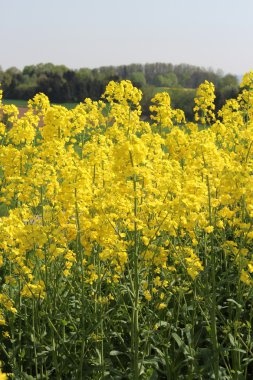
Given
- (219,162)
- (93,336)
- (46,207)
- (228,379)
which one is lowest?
(228,379)

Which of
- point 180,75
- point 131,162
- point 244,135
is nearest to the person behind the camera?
point 131,162

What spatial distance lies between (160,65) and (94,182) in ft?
316

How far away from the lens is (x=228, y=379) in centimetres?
459

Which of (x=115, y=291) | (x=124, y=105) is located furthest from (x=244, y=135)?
(x=124, y=105)

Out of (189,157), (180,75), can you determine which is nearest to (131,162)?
(189,157)

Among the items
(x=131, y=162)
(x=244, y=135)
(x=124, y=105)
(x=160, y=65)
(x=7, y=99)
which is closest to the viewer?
(x=131, y=162)

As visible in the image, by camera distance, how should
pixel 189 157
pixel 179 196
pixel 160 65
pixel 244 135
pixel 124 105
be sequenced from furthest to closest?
pixel 160 65
pixel 124 105
pixel 189 157
pixel 244 135
pixel 179 196

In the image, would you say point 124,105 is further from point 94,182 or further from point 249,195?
point 249,195

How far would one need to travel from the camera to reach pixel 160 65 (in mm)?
98562

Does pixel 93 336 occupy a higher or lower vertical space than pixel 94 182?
lower

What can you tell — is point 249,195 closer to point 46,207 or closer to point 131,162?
point 131,162

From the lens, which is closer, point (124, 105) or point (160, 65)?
point (124, 105)

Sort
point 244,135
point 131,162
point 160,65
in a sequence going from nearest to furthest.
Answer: point 131,162, point 244,135, point 160,65

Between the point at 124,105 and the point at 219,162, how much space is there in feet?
14.7
